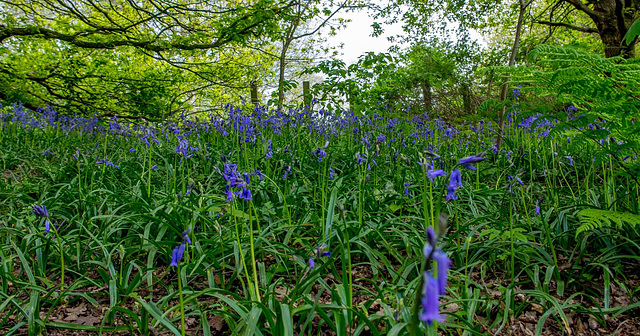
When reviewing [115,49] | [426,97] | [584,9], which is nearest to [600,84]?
[584,9]

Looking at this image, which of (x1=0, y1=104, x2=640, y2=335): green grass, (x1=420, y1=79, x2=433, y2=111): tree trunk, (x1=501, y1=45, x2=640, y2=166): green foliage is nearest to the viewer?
(x1=0, y1=104, x2=640, y2=335): green grass

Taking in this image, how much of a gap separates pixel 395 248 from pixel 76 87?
7786 millimetres

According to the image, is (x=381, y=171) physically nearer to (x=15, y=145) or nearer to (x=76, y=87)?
(x=15, y=145)

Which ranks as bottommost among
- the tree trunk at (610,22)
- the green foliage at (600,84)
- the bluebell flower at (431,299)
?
the bluebell flower at (431,299)

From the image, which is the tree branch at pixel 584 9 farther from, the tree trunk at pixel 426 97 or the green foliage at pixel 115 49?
the green foliage at pixel 115 49

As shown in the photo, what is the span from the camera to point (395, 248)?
2.35 metres

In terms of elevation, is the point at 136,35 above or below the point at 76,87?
above

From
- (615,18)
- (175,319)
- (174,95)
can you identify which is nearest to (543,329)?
(175,319)

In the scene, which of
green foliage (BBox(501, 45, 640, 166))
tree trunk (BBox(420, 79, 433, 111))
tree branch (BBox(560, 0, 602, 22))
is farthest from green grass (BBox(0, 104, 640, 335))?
tree trunk (BBox(420, 79, 433, 111))

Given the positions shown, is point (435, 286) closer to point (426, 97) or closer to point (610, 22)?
point (610, 22)

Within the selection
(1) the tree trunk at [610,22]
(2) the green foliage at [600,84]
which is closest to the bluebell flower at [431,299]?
(2) the green foliage at [600,84]

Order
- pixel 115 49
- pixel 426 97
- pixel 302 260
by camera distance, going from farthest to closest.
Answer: pixel 426 97 < pixel 115 49 < pixel 302 260

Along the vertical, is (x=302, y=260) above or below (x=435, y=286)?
below

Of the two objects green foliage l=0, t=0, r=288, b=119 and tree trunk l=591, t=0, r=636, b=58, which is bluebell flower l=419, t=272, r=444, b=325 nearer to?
green foliage l=0, t=0, r=288, b=119
